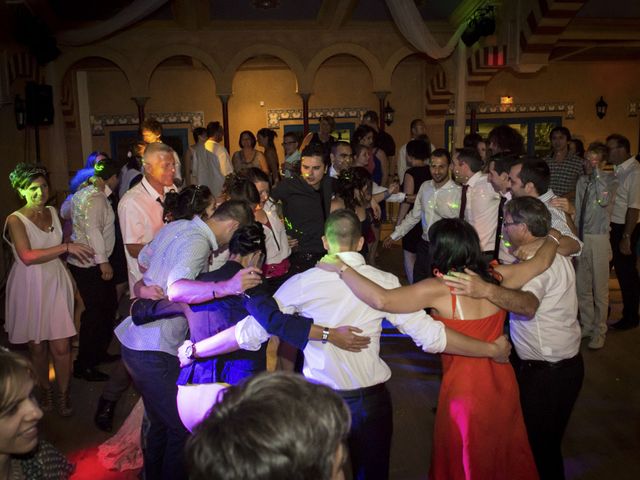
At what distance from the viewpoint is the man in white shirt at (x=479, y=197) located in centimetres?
455

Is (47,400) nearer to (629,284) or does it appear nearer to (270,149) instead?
(629,284)

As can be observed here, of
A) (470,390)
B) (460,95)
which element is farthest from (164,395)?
(460,95)

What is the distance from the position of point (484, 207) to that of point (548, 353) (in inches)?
80.0

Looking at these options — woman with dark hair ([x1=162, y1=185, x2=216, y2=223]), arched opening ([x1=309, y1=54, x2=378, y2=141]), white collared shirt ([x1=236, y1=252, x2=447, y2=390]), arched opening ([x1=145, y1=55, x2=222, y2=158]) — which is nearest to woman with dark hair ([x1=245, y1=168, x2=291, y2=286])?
woman with dark hair ([x1=162, y1=185, x2=216, y2=223])

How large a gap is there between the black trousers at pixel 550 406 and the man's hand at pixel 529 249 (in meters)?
0.46

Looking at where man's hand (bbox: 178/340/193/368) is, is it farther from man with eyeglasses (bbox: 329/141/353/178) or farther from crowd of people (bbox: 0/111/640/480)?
man with eyeglasses (bbox: 329/141/353/178)

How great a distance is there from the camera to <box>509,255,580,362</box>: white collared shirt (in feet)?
8.76

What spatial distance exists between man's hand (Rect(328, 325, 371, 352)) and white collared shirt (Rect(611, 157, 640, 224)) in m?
3.86

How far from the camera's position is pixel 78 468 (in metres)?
3.32

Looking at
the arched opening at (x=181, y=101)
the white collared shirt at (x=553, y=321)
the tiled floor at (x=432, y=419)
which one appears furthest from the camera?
the arched opening at (x=181, y=101)

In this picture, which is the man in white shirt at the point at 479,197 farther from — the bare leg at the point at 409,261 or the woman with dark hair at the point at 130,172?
the woman with dark hair at the point at 130,172

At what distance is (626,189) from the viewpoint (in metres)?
5.25

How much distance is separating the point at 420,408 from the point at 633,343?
212 centimetres

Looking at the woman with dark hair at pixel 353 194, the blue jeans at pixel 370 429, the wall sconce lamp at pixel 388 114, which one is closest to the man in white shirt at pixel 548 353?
the blue jeans at pixel 370 429
